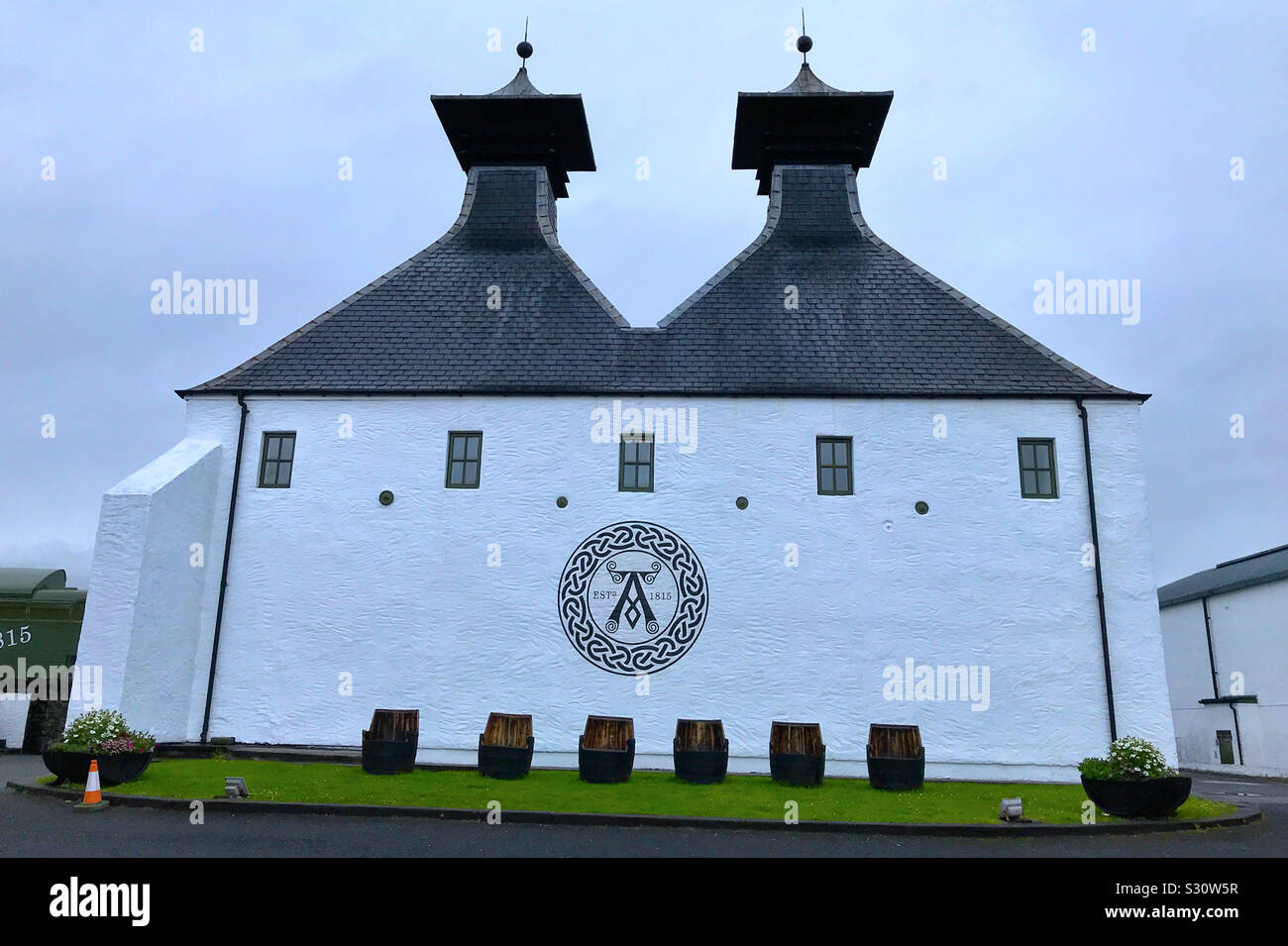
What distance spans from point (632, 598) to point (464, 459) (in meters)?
4.34

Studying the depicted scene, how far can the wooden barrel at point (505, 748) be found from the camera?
43.5 ft

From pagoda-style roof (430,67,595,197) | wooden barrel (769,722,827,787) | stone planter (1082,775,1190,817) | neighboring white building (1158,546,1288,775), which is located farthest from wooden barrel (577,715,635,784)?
neighboring white building (1158,546,1288,775)

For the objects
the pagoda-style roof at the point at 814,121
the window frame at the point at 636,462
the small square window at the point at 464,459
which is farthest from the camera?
the pagoda-style roof at the point at 814,121

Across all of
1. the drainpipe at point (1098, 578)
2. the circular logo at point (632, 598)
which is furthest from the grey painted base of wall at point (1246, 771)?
the circular logo at point (632, 598)

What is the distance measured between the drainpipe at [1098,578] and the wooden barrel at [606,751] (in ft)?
27.8

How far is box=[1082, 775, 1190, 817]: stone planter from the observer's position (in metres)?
10.9

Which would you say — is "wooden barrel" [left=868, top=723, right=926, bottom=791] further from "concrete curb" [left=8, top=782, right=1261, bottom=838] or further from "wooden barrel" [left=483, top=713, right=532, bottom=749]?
"wooden barrel" [left=483, top=713, right=532, bottom=749]

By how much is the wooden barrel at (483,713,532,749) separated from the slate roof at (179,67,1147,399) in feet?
21.5

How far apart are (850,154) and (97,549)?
17779 mm

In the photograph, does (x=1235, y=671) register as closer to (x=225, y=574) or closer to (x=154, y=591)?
(x=225, y=574)

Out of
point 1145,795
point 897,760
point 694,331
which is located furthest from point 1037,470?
point 694,331

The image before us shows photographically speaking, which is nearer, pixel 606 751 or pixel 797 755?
pixel 606 751

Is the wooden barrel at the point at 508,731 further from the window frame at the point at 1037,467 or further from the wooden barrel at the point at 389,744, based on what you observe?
the window frame at the point at 1037,467

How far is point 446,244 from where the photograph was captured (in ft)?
67.2
